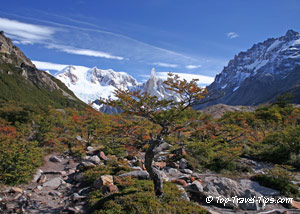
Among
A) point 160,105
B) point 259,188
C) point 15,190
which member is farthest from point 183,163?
point 15,190

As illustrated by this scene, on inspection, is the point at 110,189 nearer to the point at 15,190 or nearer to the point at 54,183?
the point at 54,183

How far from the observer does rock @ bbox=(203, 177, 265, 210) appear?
7695mm

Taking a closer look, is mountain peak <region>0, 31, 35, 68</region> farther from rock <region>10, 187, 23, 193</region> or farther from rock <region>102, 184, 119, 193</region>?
rock <region>102, 184, 119, 193</region>

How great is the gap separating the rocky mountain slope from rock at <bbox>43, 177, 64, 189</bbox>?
86625mm

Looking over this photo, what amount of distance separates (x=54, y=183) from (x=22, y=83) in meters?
111

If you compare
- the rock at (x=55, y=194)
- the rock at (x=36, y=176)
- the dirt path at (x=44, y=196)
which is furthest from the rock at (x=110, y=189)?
the rock at (x=36, y=176)

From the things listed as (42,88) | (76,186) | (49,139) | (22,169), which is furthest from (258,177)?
(42,88)

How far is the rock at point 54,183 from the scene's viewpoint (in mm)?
10164

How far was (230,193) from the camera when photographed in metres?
8.30

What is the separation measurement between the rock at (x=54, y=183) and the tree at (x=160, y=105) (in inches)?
232

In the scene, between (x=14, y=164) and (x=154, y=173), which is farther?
(x=14, y=164)

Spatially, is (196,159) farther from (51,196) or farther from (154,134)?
(51,196)

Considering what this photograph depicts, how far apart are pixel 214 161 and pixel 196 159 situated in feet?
4.23

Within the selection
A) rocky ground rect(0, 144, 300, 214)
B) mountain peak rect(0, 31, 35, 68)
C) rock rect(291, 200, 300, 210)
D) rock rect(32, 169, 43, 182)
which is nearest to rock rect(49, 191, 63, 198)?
rocky ground rect(0, 144, 300, 214)
